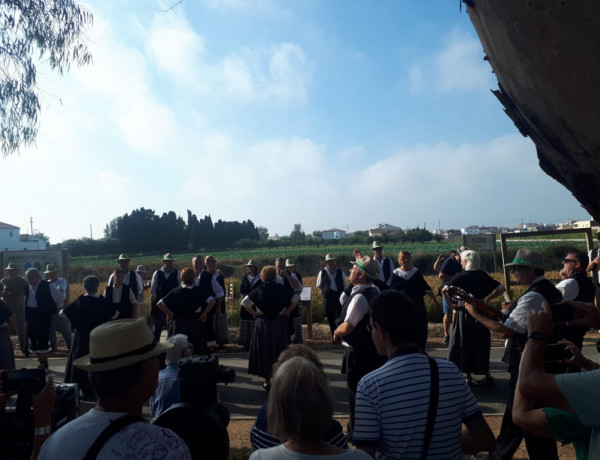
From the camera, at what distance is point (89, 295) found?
255 inches

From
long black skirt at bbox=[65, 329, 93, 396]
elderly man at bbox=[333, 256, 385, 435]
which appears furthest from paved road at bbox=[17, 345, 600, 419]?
elderly man at bbox=[333, 256, 385, 435]

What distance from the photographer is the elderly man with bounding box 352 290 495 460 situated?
6.98 feet

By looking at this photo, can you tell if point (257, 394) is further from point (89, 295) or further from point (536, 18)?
point (536, 18)

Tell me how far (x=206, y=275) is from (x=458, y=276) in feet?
15.2

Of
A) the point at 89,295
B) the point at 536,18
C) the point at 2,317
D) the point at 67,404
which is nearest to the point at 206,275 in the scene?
the point at 89,295

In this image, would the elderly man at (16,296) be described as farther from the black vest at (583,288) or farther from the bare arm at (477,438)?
the black vest at (583,288)

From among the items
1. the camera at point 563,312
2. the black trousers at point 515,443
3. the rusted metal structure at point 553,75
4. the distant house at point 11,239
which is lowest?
the black trousers at point 515,443

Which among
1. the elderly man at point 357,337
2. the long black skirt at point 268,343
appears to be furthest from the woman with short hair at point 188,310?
the elderly man at point 357,337

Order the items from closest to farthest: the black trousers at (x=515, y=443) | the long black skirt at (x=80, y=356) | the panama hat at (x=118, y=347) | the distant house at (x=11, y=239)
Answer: the panama hat at (x=118, y=347)
the black trousers at (x=515, y=443)
the long black skirt at (x=80, y=356)
the distant house at (x=11, y=239)

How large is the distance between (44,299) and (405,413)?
8.13m

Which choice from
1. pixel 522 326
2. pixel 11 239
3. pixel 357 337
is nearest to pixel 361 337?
pixel 357 337

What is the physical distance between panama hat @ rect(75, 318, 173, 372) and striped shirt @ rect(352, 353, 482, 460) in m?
0.99

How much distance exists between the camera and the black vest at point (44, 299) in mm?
8344

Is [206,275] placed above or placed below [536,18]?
below
